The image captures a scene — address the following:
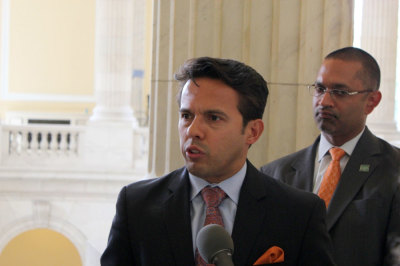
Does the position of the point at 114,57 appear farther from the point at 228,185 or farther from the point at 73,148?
the point at 228,185

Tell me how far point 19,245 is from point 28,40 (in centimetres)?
789

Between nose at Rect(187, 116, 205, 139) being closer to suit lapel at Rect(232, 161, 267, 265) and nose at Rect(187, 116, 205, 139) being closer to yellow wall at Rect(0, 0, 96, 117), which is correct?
suit lapel at Rect(232, 161, 267, 265)

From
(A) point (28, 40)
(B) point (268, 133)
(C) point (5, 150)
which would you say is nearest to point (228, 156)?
(B) point (268, 133)

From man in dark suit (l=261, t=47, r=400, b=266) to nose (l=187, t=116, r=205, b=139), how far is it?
0.85m

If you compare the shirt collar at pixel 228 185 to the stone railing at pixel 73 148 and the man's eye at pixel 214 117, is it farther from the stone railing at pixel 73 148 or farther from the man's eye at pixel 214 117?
the stone railing at pixel 73 148

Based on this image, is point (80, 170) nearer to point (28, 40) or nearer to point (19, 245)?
point (19, 245)

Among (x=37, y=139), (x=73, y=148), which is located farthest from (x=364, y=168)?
(x=37, y=139)

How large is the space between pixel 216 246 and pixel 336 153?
1.26m

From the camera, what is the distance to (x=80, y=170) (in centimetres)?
1447

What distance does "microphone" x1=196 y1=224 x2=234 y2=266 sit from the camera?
1.67m

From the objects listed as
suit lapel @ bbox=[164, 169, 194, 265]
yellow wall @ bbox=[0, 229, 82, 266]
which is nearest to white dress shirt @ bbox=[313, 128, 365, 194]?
suit lapel @ bbox=[164, 169, 194, 265]

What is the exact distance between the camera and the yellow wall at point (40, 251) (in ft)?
53.6

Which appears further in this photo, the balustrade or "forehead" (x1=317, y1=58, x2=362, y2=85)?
the balustrade

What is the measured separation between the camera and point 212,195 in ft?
7.00
